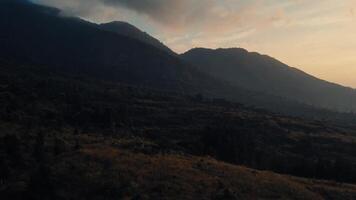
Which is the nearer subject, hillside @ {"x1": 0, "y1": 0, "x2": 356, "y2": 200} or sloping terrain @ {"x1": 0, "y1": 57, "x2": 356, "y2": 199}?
hillside @ {"x1": 0, "y1": 0, "x2": 356, "y2": 200}

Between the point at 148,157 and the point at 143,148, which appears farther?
the point at 143,148

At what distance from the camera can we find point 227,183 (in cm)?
4475

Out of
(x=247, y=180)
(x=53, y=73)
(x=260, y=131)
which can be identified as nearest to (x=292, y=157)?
(x=260, y=131)

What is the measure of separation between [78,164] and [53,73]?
150036mm

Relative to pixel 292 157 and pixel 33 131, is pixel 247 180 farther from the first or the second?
pixel 292 157

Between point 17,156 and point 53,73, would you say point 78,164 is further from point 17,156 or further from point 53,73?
point 53,73

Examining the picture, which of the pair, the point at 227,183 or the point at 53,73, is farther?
the point at 53,73

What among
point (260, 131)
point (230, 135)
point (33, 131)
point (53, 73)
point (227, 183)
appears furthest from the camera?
point (53, 73)

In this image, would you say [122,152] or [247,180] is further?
[122,152]

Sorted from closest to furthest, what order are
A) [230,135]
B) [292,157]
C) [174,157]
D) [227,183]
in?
1. [227,183]
2. [174,157]
3. [230,135]
4. [292,157]

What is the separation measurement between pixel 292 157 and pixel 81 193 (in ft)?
203

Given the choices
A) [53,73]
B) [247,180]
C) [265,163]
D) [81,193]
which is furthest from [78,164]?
[53,73]

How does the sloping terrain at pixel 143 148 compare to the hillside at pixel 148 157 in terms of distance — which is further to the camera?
the sloping terrain at pixel 143 148

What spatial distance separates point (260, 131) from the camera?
120562 millimetres
